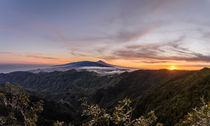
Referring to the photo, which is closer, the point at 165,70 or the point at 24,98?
the point at 24,98

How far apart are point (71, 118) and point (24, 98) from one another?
7008 inches

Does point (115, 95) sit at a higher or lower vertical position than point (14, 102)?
lower

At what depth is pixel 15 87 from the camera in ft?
50.6

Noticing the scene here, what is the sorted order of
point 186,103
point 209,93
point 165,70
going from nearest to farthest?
point 209,93 < point 186,103 < point 165,70

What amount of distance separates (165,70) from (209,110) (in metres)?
206

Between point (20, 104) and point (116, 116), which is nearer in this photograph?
point (116, 116)

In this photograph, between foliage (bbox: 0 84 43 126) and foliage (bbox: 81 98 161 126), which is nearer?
foliage (bbox: 81 98 161 126)

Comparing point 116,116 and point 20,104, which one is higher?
point 116,116

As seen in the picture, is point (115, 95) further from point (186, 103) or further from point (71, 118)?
point (186, 103)

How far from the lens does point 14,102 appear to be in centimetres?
1381

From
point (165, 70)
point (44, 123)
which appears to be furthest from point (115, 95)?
point (44, 123)

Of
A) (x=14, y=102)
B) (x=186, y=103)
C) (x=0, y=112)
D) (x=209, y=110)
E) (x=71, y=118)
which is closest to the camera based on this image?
(x=209, y=110)

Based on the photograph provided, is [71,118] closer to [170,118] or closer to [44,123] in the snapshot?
[44,123]

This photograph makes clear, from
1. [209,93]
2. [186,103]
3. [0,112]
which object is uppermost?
[209,93]
